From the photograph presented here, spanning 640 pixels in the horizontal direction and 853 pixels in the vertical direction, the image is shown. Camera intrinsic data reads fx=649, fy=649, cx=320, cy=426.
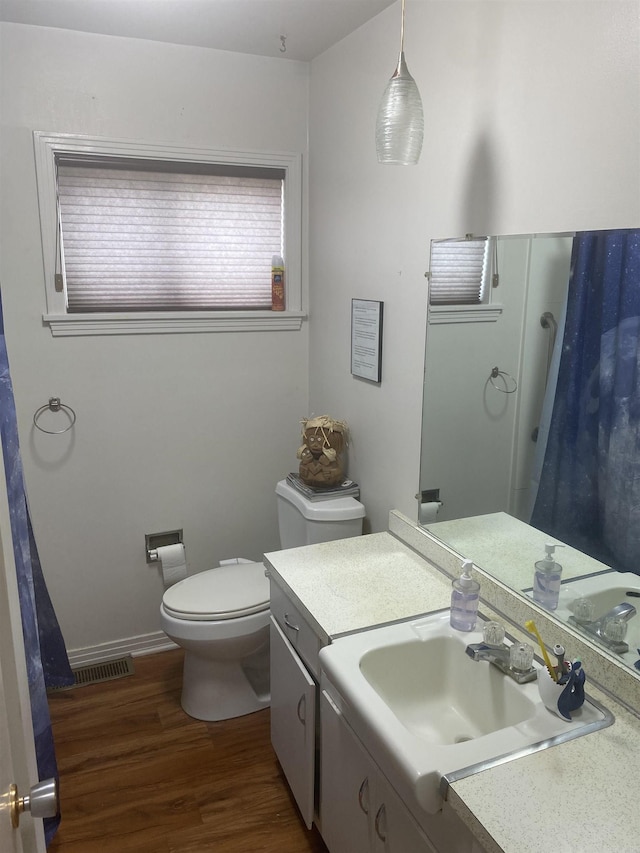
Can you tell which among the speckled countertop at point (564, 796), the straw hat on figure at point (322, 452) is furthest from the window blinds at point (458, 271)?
the speckled countertop at point (564, 796)

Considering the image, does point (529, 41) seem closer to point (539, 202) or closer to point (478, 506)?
point (539, 202)

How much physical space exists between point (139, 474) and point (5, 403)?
3.77ft

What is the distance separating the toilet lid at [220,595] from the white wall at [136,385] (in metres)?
0.38

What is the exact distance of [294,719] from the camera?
1.91 metres

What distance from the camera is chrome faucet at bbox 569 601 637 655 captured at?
1.37 meters

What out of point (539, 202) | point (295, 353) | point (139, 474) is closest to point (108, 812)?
point (139, 474)

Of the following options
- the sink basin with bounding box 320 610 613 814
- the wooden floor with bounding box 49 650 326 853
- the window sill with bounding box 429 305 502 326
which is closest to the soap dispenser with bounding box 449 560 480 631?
the sink basin with bounding box 320 610 613 814

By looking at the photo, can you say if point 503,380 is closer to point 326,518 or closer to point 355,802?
point 326,518

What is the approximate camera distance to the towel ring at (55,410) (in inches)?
99.7

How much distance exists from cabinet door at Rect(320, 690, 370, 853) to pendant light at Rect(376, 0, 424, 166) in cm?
136

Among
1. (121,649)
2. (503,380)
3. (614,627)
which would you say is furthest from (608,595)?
(121,649)

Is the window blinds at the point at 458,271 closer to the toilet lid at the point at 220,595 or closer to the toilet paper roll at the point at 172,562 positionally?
the toilet lid at the point at 220,595

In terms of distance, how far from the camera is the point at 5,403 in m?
1.62

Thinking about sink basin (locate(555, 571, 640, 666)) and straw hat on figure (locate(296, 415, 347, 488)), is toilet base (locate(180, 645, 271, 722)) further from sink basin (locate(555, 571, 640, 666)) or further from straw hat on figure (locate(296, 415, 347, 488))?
sink basin (locate(555, 571, 640, 666))
